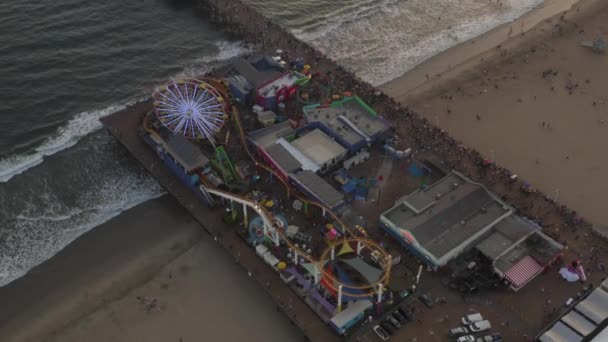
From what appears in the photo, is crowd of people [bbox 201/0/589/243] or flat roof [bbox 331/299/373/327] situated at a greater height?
crowd of people [bbox 201/0/589/243]

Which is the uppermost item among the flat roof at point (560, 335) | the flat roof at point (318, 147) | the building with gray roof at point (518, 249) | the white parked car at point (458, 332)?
the flat roof at point (318, 147)

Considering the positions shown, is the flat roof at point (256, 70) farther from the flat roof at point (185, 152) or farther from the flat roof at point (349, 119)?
the flat roof at point (185, 152)

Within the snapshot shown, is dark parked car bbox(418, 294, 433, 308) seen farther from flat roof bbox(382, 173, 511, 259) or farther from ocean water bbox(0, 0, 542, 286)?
ocean water bbox(0, 0, 542, 286)

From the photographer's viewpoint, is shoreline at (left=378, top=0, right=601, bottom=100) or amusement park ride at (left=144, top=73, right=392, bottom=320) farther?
shoreline at (left=378, top=0, right=601, bottom=100)

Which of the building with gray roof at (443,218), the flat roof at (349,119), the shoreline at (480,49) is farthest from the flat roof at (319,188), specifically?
the shoreline at (480,49)

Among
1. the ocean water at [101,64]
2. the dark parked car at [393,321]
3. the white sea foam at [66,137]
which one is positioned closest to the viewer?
the dark parked car at [393,321]

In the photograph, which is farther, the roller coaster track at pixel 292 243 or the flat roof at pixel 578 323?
the roller coaster track at pixel 292 243

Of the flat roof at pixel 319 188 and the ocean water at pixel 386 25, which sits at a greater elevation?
the ocean water at pixel 386 25

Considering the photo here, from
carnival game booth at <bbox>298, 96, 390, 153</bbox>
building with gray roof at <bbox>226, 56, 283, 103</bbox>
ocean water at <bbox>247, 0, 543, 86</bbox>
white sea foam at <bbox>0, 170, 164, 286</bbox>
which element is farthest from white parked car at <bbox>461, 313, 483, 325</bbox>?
ocean water at <bbox>247, 0, 543, 86</bbox>
